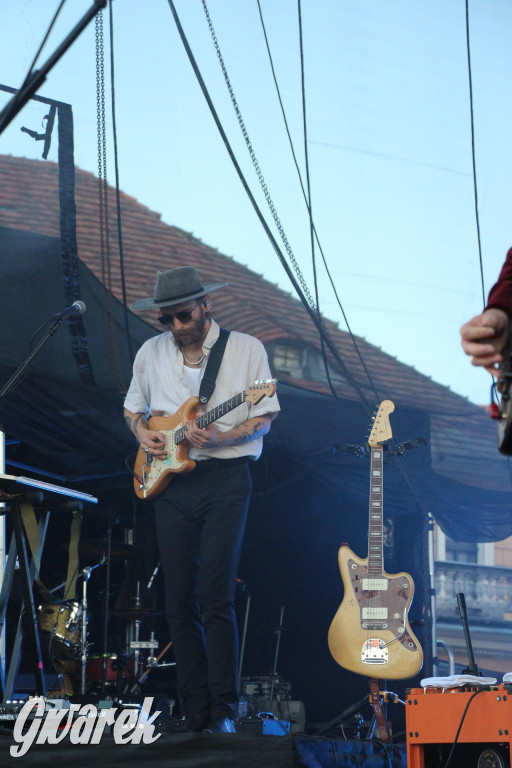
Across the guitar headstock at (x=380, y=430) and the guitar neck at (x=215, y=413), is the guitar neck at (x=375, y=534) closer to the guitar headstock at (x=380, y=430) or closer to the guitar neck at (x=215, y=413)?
the guitar headstock at (x=380, y=430)

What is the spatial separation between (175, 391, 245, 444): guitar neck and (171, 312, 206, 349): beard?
341 millimetres

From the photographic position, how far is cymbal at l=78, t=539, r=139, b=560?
263 inches

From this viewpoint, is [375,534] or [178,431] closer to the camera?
[178,431]

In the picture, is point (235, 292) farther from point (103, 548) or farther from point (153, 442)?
point (153, 442)

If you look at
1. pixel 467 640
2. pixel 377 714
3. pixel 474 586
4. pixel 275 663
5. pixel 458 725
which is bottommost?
pixel 377 714

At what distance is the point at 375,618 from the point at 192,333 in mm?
1969

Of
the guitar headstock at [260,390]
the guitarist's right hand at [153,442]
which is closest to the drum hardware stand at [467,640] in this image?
the guitar headstock at [260,390]

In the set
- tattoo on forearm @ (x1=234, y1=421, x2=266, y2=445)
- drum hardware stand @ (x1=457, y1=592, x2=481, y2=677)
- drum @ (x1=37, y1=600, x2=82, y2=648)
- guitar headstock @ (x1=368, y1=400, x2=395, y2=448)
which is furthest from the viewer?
drum @ (x1=37, y1=600, x2=82, y2=648)

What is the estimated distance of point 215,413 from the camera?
4473 millimetres

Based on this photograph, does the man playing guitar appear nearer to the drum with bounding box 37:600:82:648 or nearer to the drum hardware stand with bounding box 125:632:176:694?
the drum with bounding box 37:600:82:648

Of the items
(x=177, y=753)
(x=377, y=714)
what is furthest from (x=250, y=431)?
(x=377, y=714)

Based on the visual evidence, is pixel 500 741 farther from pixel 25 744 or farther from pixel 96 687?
pixel 96 687

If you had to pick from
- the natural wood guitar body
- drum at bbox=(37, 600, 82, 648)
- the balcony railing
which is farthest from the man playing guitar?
the balcony railing

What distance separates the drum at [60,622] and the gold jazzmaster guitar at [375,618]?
1592 millimetres
